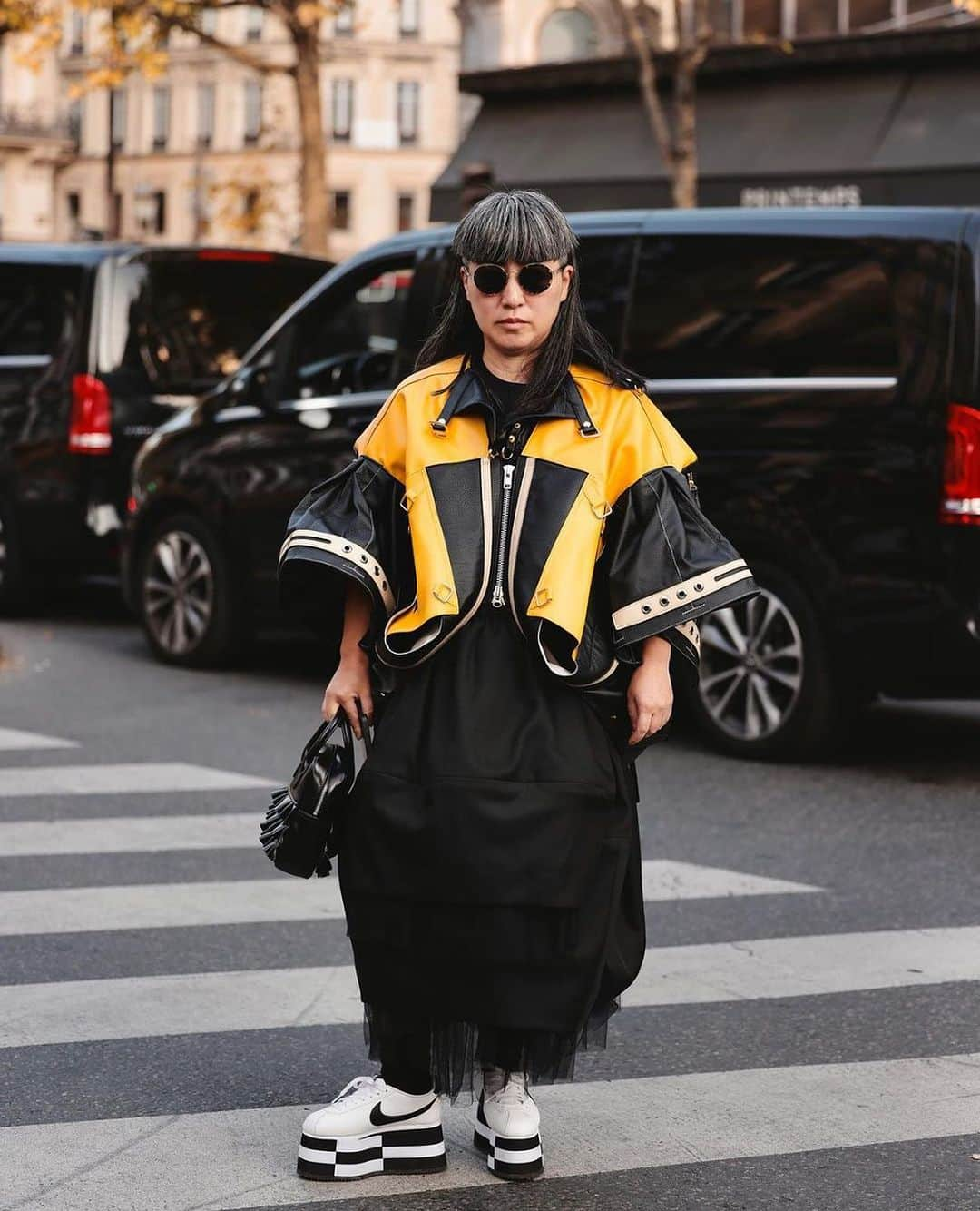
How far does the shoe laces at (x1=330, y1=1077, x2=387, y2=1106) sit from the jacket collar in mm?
1141

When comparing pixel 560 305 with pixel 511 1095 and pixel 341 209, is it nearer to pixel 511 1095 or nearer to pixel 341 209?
pixel 511 1095

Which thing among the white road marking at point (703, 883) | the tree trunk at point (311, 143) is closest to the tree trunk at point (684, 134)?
the tree trunk at point (311, 143)

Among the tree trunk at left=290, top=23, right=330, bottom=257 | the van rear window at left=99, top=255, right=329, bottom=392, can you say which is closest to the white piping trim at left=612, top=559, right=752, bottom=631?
the van rear window at left=99, top=255, right=329, bottom=392

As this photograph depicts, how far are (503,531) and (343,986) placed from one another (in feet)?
5.97

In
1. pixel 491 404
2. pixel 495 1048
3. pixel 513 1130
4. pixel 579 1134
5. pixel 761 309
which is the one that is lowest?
pixel 579 1134

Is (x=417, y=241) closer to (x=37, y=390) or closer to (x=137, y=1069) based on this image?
(x=37, y=390)

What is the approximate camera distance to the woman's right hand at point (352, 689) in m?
3.76

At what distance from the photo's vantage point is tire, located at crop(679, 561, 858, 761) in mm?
7895

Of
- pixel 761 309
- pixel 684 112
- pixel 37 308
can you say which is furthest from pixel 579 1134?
pixel 684 112

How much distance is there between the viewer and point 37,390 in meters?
11.8

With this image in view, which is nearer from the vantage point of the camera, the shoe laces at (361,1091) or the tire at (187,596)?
the shoe laces at (361,1091)

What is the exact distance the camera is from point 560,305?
3.73 m

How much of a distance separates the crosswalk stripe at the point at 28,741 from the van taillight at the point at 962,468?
11.1 ft

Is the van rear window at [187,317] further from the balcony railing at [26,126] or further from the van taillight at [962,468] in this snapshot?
the balcony railing at [26,126]
